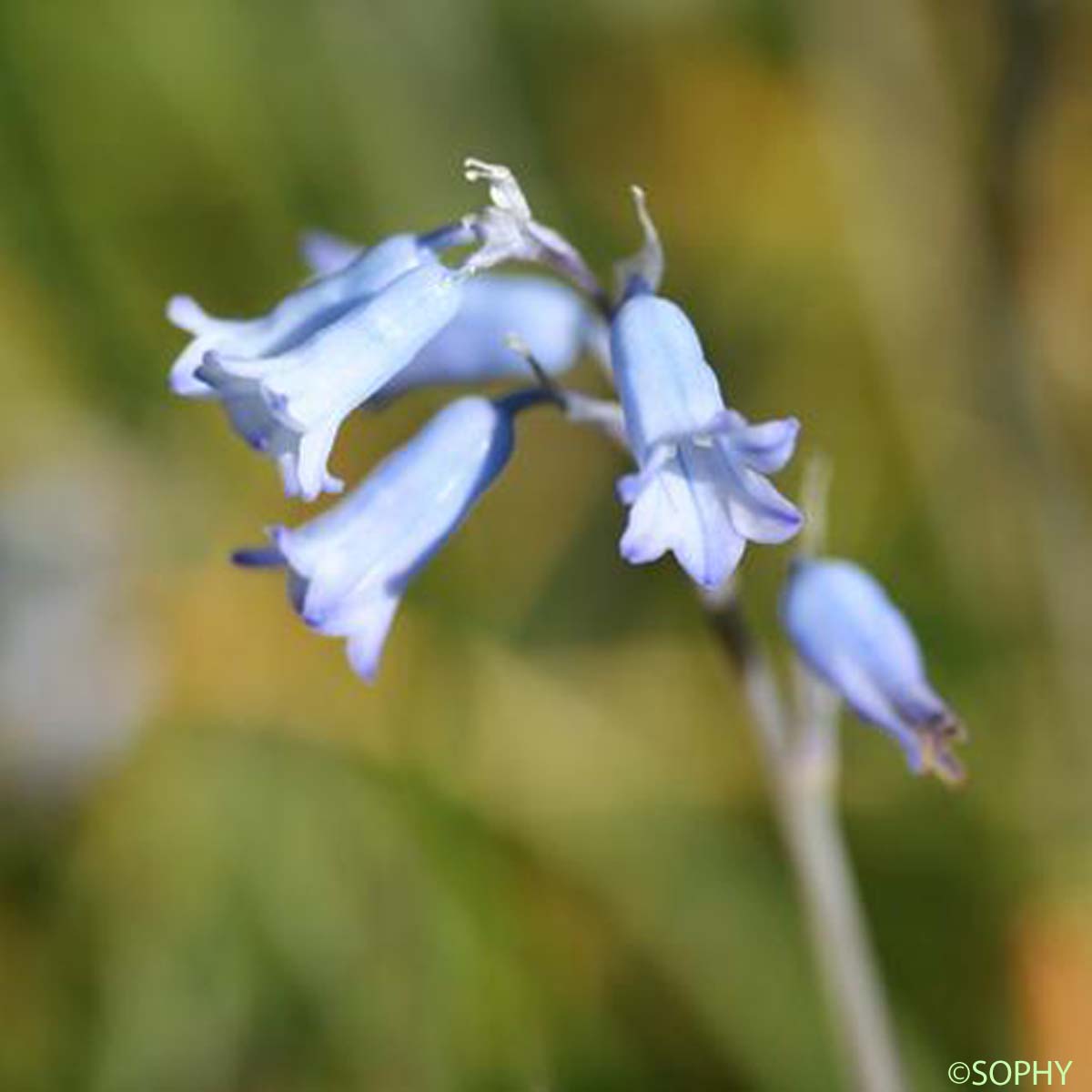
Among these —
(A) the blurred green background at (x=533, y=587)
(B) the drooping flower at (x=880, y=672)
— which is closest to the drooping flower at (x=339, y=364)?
(B) the drooping flower at (x=880, y=672)

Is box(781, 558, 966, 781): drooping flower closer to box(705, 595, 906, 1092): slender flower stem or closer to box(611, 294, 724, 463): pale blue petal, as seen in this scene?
box(705, 595, 906, 1092): slender flower stem

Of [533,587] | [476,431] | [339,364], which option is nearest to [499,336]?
[476,431]

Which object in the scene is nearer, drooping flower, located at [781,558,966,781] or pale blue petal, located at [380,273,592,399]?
drooping flower, located at [781,558,966,781]

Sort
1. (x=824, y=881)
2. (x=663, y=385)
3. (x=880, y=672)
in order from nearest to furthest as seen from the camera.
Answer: (x=663, y=385), (x=880, y=672), (x=824, y=881)
